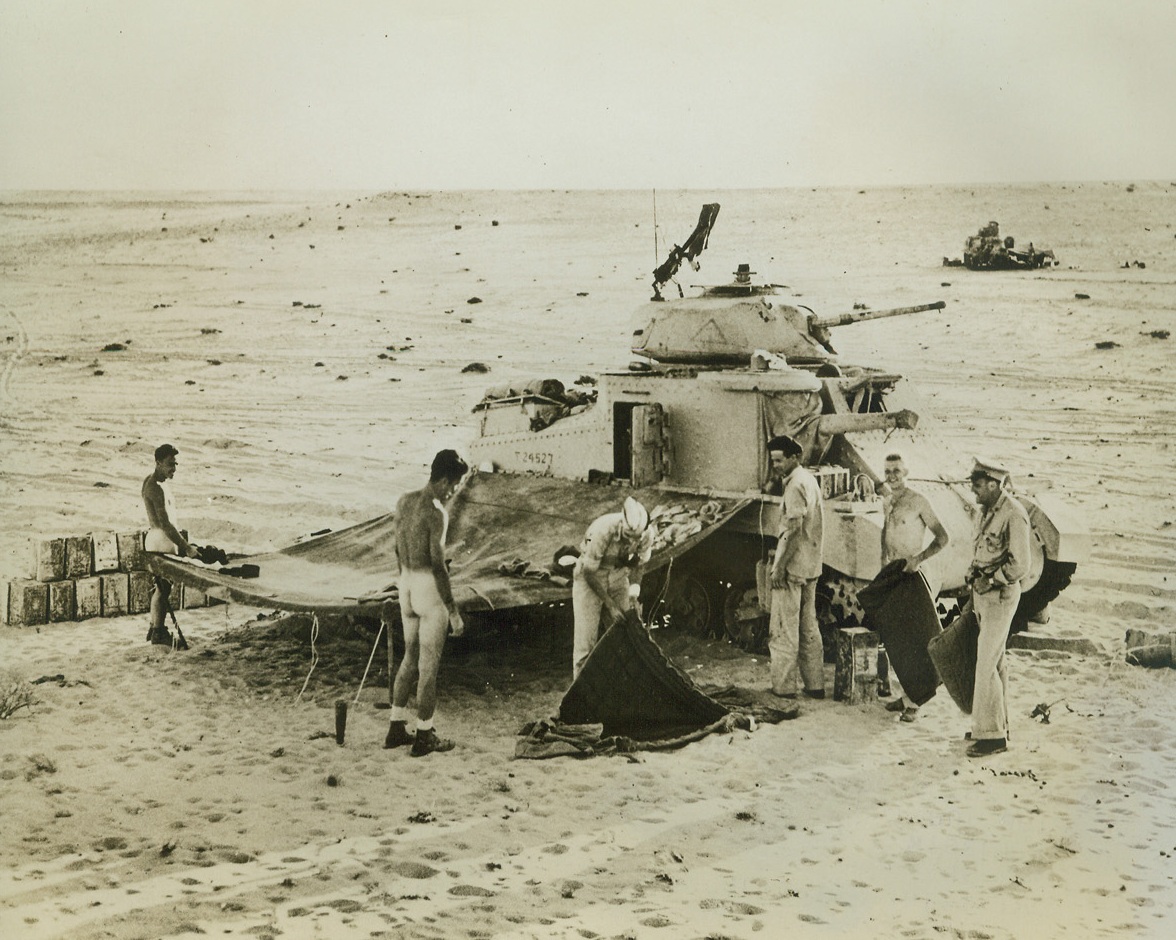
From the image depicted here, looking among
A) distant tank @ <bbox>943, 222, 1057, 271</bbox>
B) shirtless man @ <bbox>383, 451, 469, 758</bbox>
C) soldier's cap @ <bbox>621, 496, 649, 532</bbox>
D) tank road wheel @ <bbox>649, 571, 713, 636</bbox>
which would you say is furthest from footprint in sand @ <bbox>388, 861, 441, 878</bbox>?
distant tank @ <bbox>943, 222, 1057, 271</bbox>

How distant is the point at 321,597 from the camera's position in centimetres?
738

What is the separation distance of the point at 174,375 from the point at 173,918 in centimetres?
370

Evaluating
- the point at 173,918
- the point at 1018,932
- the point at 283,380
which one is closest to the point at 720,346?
the point at 283,380

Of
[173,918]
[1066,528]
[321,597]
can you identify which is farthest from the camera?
[1066,528]

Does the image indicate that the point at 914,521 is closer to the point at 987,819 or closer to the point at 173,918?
the point at 987,819

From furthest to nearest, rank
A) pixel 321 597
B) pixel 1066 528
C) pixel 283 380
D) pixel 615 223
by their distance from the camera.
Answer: pixel 283 380 → pixel 615 223 → pixel 1066 528 → pixel 321 597

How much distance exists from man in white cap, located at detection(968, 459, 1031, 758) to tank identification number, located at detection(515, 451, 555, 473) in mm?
3225

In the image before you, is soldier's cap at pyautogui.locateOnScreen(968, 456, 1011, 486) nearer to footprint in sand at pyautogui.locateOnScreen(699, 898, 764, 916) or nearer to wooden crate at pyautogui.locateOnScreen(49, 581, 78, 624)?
footprint in sand at pyautogui.locateOnScreen(699, 898, 764, 916)

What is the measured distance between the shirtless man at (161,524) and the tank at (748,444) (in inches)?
94.2

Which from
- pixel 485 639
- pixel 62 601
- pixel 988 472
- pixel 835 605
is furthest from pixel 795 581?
pixel 62 601

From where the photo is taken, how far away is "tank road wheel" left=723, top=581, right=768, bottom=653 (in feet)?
27.9

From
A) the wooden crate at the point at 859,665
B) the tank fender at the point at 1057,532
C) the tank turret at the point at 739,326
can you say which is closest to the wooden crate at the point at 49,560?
the tank turret at the point at 739,326

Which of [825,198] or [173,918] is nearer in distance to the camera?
[173,918]

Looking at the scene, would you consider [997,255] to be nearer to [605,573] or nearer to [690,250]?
[690,250]
